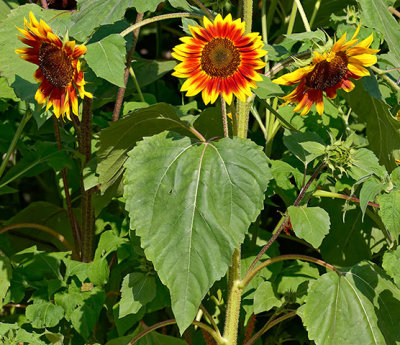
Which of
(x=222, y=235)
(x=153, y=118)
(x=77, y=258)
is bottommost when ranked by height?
(x=77, y=258)

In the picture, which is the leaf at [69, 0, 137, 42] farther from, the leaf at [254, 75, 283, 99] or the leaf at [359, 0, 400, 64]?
the leaf at [359, 0, 400, 64]

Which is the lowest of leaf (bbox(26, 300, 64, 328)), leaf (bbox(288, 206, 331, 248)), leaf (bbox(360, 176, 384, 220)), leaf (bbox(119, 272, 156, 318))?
leaf (bbox(26, 300, 64, 328))

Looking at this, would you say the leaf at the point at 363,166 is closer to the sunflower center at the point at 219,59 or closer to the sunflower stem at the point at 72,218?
the sunflower center at the point at 219,59

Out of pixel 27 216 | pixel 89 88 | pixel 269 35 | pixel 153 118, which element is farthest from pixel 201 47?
pixel 269 35

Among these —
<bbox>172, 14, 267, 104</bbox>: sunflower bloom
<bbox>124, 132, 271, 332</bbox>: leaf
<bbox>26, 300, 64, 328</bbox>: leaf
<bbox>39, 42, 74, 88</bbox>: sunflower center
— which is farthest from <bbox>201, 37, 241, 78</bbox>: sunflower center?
<bbox>26, 300, 64, 328</bbox>: leaf

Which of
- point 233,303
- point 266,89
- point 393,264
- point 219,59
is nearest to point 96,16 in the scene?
point 219,59

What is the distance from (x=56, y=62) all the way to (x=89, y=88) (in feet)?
0.68

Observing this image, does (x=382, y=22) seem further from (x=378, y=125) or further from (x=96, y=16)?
(x=96, y=16)

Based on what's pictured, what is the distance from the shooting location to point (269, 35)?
214 cm

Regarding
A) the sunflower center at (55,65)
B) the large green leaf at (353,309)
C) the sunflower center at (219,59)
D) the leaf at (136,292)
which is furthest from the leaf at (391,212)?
the sunflower center at (55,65)

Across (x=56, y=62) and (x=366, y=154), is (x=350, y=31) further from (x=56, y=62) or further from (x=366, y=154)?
(x=56, y=62)

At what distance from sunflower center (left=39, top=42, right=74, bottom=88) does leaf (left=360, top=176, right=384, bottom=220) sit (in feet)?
1.83

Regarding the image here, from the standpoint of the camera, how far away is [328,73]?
3.96 feet

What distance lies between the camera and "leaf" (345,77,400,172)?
4.69 feet
